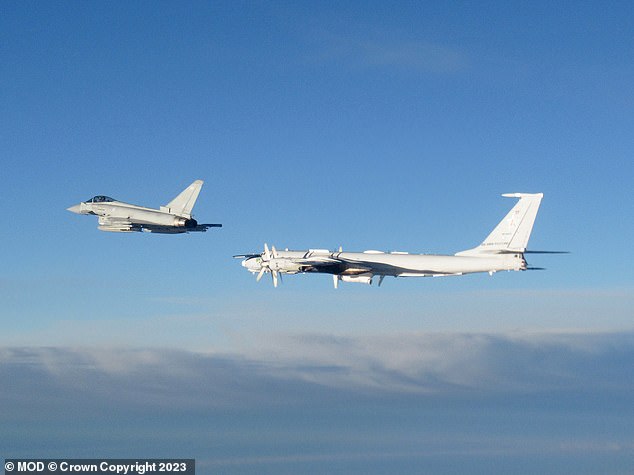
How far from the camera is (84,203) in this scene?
5408 inches

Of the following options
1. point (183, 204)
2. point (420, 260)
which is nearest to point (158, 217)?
point (183, 204)

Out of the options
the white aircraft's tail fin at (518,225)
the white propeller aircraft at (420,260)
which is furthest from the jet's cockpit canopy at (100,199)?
the white aircraft's tail fin at (518,225)

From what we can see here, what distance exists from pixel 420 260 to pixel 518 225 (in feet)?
43.2

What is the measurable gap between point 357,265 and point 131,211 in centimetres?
3139

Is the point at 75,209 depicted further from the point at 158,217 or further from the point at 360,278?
the point at 360,278

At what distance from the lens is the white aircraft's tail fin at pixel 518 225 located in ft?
375

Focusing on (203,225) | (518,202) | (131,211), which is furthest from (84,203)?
(518,202)

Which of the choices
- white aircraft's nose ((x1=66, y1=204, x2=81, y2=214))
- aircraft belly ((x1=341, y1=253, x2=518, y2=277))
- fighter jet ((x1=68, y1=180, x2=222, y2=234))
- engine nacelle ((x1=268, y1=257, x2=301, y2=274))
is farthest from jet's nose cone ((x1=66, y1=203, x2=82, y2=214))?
aircraft belly ((x1=341, y1=253, x2=518, y2=277))

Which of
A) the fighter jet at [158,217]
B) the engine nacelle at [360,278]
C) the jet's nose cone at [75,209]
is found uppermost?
the jet's nose cone at [75,209]

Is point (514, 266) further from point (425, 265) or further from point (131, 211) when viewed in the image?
point (131, 211)

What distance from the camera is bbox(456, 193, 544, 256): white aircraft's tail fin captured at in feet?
375

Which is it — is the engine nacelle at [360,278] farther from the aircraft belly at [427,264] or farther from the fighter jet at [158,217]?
the fighter jet at [158,217]

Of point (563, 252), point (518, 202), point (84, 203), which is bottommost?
point (563, 252)

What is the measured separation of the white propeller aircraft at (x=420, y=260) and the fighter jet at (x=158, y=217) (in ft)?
35.0
